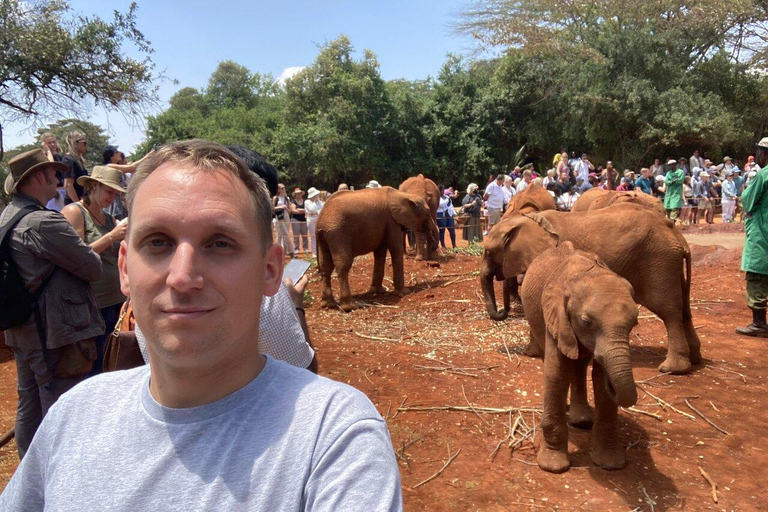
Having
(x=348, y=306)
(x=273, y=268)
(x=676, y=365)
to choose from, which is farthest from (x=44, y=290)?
(x=348, y=306)

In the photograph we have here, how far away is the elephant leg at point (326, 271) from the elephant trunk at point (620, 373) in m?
6.80

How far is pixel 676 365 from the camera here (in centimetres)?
636

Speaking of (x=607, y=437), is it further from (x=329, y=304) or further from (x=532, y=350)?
(x=329, y=304)

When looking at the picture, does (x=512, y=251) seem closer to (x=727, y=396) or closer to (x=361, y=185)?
(x=727, y=396)

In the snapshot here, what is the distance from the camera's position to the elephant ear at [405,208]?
11.1m

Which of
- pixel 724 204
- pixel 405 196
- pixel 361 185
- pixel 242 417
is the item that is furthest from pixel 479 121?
pixel 242 417

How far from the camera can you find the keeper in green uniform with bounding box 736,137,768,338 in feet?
24.6

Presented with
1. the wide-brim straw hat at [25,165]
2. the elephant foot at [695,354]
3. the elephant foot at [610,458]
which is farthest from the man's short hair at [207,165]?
the elephant foot at [695,354]

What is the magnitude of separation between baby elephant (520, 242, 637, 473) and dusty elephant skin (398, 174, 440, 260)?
868 cm

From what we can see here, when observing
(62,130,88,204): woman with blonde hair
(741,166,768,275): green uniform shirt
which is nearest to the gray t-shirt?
(62,130,88,204): woman with blonde hair

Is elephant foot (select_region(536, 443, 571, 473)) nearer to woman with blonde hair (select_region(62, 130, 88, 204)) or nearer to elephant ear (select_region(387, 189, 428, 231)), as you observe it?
woman with blonde hair (select_region(62, 130, 88, 204))

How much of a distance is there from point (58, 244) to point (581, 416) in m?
4.22

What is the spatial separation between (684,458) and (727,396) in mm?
1506

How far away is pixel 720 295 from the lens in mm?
9914
